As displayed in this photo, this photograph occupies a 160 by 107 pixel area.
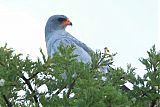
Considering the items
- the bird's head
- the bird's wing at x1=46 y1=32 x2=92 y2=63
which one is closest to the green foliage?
the bird's wing at x1=46 y1=32 x2=92 y2=63

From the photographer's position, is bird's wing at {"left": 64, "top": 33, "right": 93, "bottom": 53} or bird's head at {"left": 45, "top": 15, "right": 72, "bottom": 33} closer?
bird's wing at {"left": 64, "top": 33, "right": 93, "bottom": 53}

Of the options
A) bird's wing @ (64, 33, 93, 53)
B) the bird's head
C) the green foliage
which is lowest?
the green foliage

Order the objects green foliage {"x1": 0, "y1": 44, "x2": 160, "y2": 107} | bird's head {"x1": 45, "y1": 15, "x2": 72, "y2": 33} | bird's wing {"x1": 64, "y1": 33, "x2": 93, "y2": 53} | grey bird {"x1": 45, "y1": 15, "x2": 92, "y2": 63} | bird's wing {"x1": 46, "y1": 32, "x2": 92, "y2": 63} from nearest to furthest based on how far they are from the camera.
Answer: green foliage {"x1": 0, "y1": 44, "x2": 160, "y2": 107} → bird's wing {"x1": 46, "y1": 32, "x2": 92, "y2": 63} → bird's wing {"x1": 64, "y1": 33, "x2": 93, "y2": 53} → grey bird {"x1": 45, "y1": 15, "x2": 92, "y2": 63} → bird's head {"x1": 45, "y1": 15, "x2": 72, "y2": 33}

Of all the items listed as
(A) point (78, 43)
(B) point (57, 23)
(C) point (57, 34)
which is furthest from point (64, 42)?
(B) point (57, 23)

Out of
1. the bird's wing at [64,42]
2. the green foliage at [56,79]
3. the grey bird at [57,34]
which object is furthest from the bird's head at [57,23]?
the green foliage at [56,79]

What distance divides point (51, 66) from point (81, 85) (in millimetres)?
753

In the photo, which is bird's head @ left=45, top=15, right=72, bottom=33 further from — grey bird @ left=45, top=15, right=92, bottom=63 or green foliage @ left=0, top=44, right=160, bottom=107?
green foliage @ left=0, top=44, right=160, bottom=107

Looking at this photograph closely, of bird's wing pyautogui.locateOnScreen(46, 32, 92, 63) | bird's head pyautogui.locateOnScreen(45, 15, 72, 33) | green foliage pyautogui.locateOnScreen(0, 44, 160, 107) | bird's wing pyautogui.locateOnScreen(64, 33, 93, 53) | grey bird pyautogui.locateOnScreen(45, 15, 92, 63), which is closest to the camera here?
green foliage pyautogui.locateOnScreen(0, 44, 160, 107)

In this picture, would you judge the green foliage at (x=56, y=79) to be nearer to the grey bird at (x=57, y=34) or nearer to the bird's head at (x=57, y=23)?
the grey bird at (x=57, y=34)

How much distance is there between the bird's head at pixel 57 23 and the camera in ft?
41.2

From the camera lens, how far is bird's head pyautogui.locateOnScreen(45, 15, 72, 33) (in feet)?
41.2

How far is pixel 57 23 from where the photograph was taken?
12.6m

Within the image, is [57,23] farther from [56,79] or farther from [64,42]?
[56,79]

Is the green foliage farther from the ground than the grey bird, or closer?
closer
